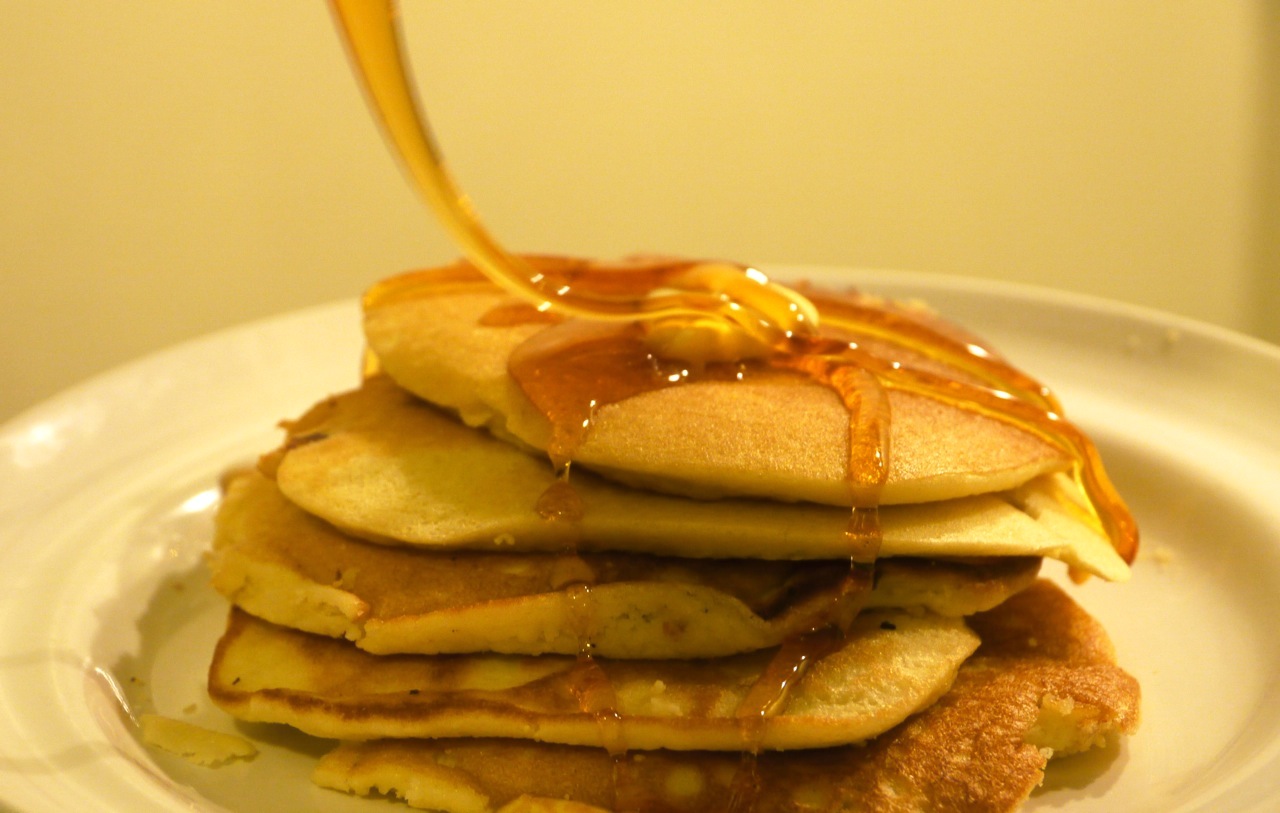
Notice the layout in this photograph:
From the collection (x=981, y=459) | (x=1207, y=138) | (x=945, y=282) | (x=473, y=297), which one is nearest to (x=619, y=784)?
(x=981, y=459)

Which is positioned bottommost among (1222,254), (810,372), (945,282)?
(1222,254)

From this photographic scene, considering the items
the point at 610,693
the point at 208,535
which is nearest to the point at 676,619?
the point at 610,693

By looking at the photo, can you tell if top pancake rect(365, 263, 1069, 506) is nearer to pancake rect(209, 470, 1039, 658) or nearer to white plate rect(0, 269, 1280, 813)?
pancake rect(209, 470, 1039, 658)

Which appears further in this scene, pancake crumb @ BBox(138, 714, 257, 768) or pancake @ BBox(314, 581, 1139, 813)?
pancake crumb @ BBox(138, 714, 257, 768)

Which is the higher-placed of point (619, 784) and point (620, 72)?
point (620, 72)

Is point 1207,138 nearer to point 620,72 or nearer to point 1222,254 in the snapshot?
point 1222,254

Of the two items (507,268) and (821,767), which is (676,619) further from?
(507,268)

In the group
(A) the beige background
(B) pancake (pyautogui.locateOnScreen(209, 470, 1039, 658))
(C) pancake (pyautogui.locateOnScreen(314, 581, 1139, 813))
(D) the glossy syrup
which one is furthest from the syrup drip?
(A) the beige background
